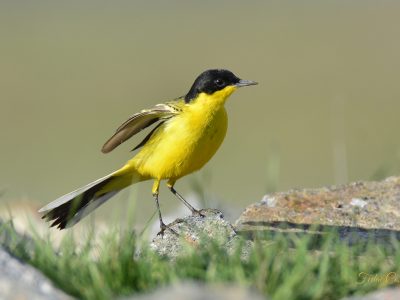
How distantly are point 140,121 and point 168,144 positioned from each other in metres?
0.50

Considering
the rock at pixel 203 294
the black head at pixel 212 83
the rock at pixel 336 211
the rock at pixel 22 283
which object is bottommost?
the rock at pixel 336 211

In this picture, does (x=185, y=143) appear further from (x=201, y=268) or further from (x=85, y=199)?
(x=201, y=268)

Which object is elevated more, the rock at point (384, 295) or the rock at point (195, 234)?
the rock at point (384, 295)

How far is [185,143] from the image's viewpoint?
7.75m

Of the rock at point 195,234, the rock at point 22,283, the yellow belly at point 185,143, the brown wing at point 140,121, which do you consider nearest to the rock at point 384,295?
the rock at point 195,234

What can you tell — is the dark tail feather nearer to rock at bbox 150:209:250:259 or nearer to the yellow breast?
the yellow breast

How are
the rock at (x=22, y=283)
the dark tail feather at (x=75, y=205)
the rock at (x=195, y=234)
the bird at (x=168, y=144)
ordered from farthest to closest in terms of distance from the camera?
the bird at (x=168, y=144) → the dark tail feather at (x=75, y=205) → the rock at (x=195, y=234) → the rock at (x=22, y=283)

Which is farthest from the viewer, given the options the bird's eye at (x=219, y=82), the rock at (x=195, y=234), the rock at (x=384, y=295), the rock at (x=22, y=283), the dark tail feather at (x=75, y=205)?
the bird's eye at (x=219, y=82)

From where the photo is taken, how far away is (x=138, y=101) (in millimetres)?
23984

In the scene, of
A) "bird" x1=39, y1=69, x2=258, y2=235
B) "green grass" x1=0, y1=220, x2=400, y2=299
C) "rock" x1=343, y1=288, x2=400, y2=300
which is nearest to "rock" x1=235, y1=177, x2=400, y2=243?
"bird" x1=39, y1=69, x2=258, y2=235

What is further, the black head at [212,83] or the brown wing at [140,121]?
the black head at [212,83]

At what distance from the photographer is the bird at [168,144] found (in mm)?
7703

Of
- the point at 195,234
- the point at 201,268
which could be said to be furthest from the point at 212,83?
the point at 201,268

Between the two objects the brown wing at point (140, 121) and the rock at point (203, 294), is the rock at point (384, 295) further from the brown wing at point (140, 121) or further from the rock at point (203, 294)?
the brown wing at point (140, 121)
